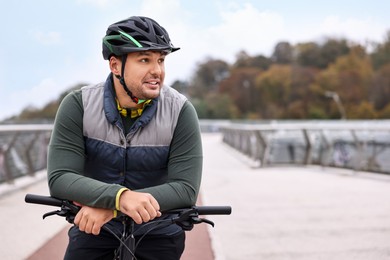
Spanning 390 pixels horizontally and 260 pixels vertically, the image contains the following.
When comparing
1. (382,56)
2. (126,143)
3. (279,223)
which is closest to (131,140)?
(126,143)

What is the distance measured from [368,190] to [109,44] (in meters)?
8.86

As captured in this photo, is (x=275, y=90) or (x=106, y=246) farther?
(x=275, y=90)

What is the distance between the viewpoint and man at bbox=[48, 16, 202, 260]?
235 cm

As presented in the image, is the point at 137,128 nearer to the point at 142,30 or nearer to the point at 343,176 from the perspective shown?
the point at 142,30

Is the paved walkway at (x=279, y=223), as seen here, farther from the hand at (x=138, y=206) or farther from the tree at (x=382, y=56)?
the tree at (x=382, y=56)

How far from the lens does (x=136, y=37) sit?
2.34 meters

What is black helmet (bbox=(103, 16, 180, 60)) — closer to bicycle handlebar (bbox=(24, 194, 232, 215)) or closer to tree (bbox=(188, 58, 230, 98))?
bicycle handlebar (bbox=(24, 194, 232, 215))

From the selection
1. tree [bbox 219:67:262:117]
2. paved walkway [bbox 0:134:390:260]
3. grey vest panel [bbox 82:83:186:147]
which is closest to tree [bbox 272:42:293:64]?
tree [bbox 219:67:262:117]

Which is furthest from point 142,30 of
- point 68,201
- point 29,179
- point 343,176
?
point 343,176

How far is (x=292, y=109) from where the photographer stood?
98062 millimetres

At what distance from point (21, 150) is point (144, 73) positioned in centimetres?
922

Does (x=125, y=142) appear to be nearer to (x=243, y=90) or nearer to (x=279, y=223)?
(x=279, y=223)

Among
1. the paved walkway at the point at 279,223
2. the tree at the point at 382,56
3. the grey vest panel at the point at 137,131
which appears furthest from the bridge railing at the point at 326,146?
the tree at the point at 382,56

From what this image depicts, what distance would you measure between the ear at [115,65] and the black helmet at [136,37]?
0.04 meters
